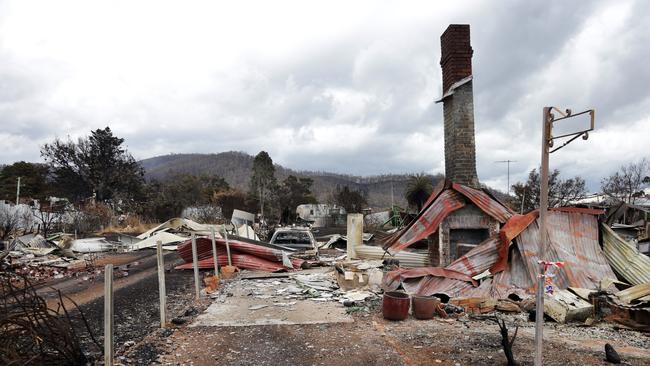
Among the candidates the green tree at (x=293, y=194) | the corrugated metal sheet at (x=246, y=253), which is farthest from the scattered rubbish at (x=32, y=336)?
the green tree at (x=293, y=194)

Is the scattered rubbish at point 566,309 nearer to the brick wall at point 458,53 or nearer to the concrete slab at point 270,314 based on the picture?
the concrete slab at point 270,314

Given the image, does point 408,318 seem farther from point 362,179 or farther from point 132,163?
point 362,179

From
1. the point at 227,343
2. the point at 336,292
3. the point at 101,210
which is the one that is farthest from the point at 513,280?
the point at 101,210

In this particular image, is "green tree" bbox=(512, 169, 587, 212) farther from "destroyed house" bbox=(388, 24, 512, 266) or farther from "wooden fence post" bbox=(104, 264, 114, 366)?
"wooden fence post" bbox=(104, 264, 114, 366)

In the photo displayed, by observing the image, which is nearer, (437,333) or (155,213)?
(437,333)

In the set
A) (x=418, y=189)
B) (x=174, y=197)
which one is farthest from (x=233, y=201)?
(x=418, y=189)

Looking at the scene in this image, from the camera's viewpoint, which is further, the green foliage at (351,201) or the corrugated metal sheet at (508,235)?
the green foliage at (351,201)

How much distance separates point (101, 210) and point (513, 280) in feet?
101

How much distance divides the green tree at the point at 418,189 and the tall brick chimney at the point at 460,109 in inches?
720

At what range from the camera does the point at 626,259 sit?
8922mm

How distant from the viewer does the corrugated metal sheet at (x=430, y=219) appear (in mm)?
10078

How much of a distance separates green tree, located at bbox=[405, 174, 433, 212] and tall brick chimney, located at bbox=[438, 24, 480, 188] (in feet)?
60.0

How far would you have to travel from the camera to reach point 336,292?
9414 millimetres

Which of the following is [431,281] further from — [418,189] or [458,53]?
[418,189]
